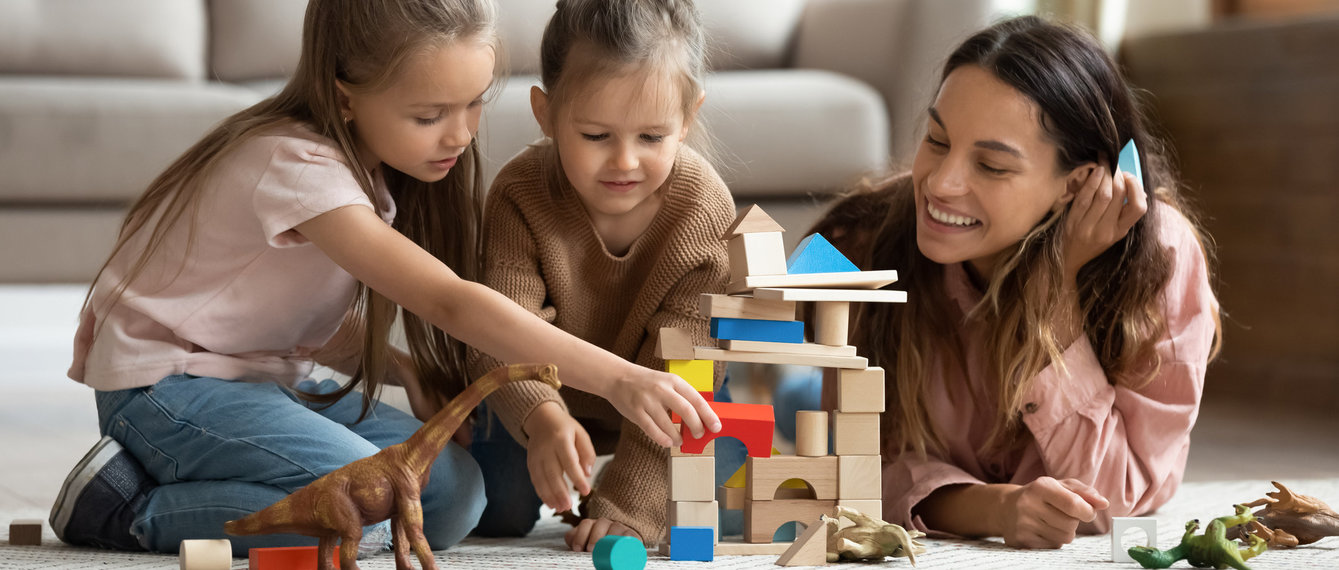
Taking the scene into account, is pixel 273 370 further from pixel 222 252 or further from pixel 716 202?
pixel 716 202

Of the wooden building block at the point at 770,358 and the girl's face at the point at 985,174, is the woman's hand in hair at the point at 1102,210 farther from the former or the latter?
the wooden building block at the point at 770,358

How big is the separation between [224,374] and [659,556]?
446 mm

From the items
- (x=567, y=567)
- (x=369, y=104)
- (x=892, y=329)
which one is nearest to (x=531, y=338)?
(x=567, y=567)

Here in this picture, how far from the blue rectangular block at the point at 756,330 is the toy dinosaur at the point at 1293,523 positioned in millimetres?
434

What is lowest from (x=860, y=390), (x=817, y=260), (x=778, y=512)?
(x=778, y=512)

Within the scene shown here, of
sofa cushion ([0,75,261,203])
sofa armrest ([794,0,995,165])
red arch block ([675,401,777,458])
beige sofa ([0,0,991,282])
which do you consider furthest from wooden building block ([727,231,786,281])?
sofa cushion ([0,75,261,203])

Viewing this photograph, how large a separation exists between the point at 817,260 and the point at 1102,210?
0.34 meters

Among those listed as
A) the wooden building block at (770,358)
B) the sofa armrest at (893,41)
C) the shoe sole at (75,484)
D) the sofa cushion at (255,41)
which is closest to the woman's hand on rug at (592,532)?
the wooden building block at (770,358)

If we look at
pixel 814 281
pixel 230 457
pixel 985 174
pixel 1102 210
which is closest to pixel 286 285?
pixel 230 457

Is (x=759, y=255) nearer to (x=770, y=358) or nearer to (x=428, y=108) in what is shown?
(x=770, y=358)

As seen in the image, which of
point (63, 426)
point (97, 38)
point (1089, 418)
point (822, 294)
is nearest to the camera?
point (822, 294)

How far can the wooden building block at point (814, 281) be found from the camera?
0.96m

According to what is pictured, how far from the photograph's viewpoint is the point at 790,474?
1.02 m

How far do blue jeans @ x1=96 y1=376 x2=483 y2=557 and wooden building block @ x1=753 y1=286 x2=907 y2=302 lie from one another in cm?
36
